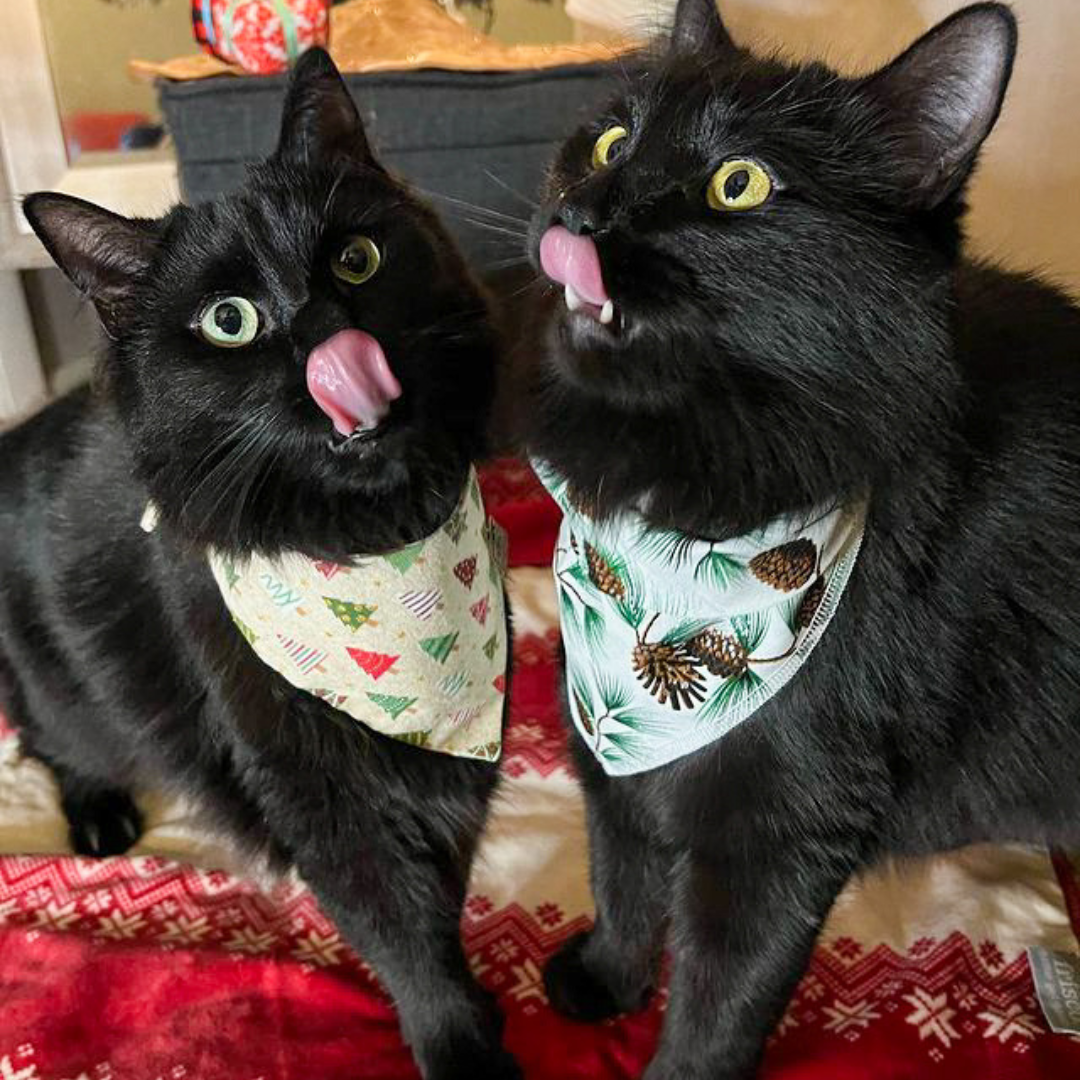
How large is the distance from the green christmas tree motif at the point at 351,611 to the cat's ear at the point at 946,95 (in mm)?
541

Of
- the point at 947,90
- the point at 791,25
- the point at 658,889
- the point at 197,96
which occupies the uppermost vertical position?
the point at 947,90

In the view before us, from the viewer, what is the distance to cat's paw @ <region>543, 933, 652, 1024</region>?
45.6 inches

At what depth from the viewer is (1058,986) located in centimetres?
115

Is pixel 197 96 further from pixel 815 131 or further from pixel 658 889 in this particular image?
pixel 658 889

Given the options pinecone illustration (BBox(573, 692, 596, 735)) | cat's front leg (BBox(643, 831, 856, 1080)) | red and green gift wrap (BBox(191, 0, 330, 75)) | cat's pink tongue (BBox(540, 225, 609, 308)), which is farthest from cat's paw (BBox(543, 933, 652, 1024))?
red and green gift wrap (BBox(191, 0, 330, 75))

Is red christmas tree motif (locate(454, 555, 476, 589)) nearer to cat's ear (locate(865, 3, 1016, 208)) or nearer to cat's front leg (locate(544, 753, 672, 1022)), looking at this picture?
cat's front leg (locate(544, 753, 672, 1022))

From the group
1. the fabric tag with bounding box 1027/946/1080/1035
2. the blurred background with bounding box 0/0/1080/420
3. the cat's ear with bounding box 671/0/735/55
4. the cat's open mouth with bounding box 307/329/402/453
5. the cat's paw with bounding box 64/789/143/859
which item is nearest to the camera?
the cat's open mouth with bounding box 307/329/402/453

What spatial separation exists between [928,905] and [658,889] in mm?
409

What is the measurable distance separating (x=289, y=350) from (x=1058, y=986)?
3.32ft

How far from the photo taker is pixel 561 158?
0.89 metres

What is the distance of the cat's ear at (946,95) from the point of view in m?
0.71

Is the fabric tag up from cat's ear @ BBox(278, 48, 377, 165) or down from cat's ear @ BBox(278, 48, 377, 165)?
down

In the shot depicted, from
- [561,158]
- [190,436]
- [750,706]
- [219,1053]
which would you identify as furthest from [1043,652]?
[219,1053]

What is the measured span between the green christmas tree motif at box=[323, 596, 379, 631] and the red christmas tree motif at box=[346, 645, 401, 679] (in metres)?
0.02
